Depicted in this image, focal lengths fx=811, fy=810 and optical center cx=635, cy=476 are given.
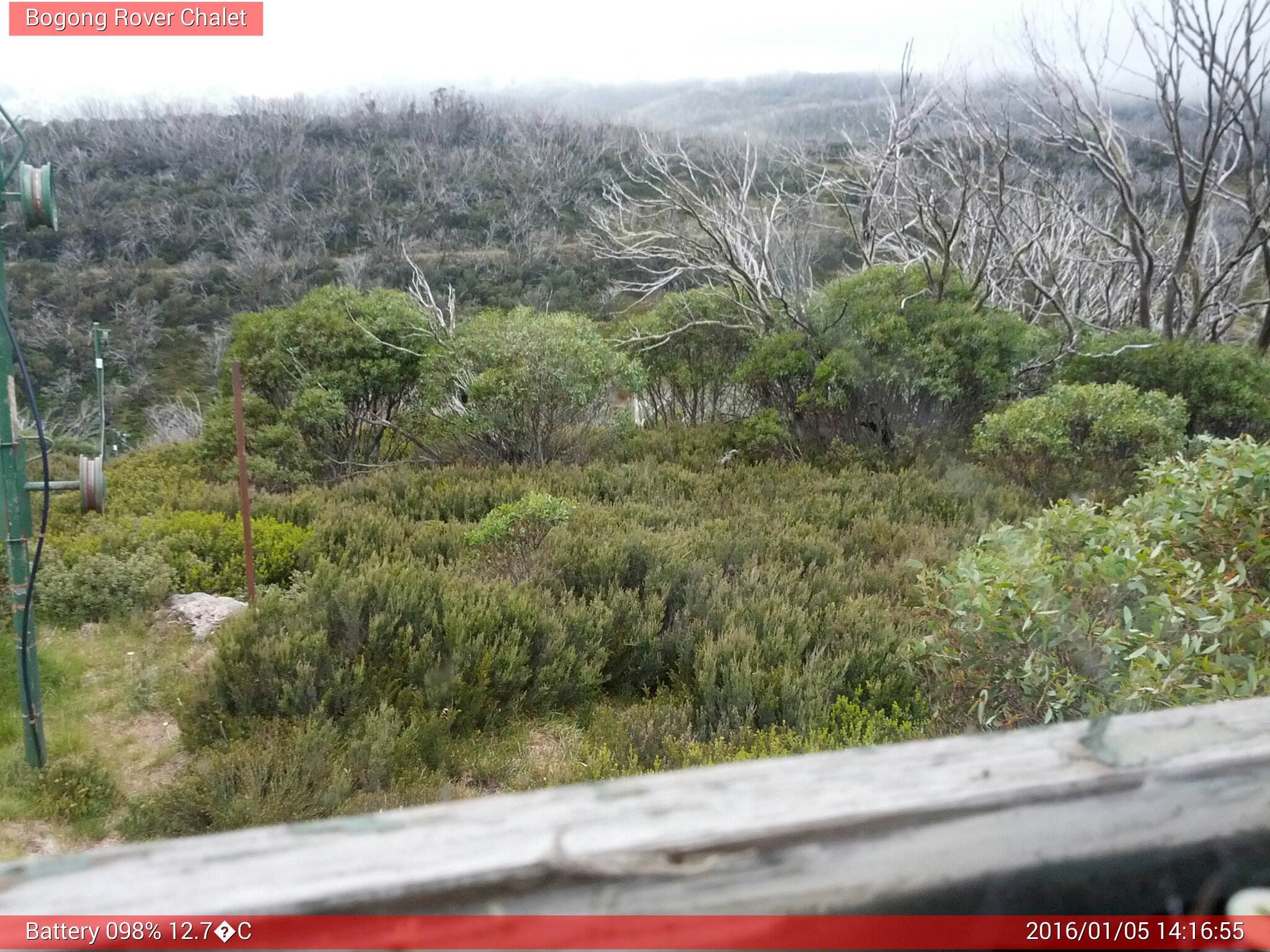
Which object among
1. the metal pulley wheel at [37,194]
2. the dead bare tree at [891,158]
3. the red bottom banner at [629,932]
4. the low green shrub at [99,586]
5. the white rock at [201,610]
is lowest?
the white rock at [201,610]

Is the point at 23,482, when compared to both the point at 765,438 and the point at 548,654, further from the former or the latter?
Result: the point at 765,438

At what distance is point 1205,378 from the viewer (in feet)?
29.4

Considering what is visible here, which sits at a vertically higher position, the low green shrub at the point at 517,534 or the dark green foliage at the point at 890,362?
the dark green foliage at the point at 890,362

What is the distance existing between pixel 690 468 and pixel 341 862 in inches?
371

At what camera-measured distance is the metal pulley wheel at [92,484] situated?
3537 mm

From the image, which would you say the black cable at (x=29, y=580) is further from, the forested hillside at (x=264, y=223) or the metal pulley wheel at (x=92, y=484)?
the forested hillside at (x=264, y=223)

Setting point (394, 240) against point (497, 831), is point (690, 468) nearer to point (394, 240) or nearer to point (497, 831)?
point (497, 831)

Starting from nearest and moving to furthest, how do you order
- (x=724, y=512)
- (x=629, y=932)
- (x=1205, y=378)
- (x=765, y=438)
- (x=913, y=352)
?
(x=629, y=932) < (x=724, y=512) < (x=1205, y=378) < (x=913, y=352) < (x=765, y=438)

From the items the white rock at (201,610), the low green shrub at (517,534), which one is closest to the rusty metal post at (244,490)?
the white rock at (201,610)

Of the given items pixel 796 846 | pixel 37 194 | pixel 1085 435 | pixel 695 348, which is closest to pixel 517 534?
pixel 37 194

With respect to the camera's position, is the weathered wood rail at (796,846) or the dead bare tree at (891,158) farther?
the dead bare tree at (891,158)

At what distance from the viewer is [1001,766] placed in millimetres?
731

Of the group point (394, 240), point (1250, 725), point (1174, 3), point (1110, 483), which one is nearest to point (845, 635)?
point (1250, 725)

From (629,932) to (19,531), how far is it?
3854 mm
